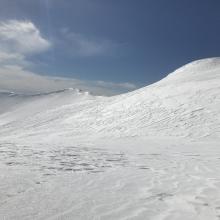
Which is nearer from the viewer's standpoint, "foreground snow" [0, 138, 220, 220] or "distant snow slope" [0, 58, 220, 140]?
"foreground snow" [0, 138, 220, 220]

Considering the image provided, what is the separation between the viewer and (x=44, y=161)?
9.75 metres

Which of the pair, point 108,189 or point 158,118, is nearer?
point 108,189

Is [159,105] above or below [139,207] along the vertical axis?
above

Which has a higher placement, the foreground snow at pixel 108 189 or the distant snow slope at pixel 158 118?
the distant snow slope at pixel 158 118

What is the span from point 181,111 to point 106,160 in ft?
51.5

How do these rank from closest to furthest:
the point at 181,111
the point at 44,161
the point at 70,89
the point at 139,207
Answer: the point at 139,207
the point at 44,161
the point at 181,111
the point at 70,89

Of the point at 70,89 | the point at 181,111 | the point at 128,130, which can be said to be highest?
the point at 70,89

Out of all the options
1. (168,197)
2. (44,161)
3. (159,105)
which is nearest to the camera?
(168,197)

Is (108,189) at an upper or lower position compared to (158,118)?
lower

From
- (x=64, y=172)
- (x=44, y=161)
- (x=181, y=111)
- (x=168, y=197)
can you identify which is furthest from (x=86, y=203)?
(x=181, y=111)

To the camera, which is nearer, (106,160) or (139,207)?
(139,207)

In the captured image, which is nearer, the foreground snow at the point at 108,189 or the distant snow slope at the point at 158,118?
the foreground snow at the point at 108,189

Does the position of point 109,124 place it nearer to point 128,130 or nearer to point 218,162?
point 128,130

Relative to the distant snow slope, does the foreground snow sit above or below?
below
